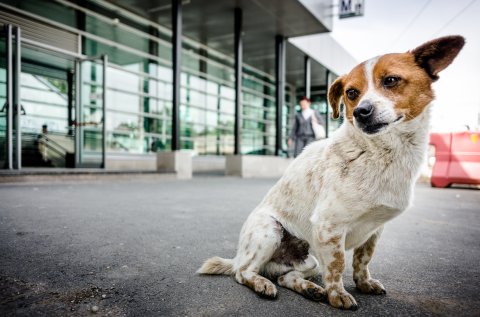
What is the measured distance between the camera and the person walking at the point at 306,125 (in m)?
7.94

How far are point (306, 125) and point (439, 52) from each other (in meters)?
6.60

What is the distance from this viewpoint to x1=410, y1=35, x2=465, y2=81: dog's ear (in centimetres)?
158

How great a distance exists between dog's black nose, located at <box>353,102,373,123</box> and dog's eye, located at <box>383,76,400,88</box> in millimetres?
164

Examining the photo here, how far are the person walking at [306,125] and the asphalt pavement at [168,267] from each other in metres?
4.34

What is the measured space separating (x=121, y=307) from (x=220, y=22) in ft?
40.1

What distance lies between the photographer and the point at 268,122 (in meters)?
20.1

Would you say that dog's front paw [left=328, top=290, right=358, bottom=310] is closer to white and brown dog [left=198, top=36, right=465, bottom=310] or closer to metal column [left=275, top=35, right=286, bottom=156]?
white and brown dog [left=198, top=36, right=465, bottom=310]

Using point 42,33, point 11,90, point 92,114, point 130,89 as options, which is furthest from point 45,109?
point 11,90

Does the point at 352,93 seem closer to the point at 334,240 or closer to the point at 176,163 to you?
the point at 334,240

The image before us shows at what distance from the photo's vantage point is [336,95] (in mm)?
1947

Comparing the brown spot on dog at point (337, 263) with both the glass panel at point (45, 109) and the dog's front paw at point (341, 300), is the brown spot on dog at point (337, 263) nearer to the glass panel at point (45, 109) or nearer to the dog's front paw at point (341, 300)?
the dog's front paw at point (341, 300)

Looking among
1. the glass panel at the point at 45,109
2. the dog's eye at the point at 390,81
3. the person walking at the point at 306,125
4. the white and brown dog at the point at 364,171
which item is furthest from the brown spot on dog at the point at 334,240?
the glass panel at the point at 45,109

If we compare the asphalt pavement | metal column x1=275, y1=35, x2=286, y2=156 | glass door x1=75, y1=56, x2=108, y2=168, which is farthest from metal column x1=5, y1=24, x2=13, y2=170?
metal column x1=275, y1=35, x2=286, y2=156

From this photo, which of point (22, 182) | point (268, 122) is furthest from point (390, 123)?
point (268, 122)
